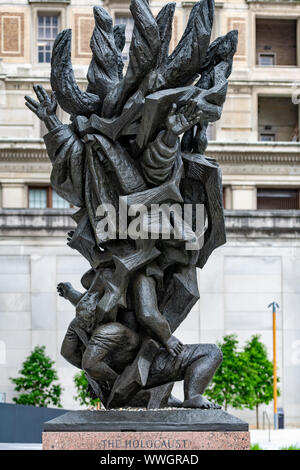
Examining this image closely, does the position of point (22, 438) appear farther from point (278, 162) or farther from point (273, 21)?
point (273, 21)

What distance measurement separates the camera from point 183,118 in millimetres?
9938

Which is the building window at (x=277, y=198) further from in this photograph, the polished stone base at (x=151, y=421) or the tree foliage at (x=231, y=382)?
the polished stone base at (x=151, y=421)

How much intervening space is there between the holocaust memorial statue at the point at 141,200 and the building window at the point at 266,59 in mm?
31569

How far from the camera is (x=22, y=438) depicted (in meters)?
21.8

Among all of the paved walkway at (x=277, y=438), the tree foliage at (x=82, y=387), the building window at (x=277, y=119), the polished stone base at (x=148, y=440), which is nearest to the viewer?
the polished stone base at (x=148, y=440)

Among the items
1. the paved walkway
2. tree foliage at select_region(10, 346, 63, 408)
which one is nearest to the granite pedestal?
the paved walkway

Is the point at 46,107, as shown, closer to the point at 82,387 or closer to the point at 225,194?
the point at 82,387

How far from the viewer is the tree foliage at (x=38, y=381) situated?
92.7 ft

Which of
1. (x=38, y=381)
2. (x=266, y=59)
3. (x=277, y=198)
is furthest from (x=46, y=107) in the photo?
(x=266, y=59)

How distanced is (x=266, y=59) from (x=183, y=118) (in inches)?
1286

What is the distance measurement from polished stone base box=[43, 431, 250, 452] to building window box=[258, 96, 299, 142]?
33.2 meters

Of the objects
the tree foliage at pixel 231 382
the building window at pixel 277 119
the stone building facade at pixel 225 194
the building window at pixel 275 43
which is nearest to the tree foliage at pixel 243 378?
the tree foliage at pixel 231 382

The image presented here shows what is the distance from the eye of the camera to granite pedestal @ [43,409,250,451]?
9273mm

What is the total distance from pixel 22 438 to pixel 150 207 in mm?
13185
